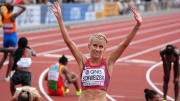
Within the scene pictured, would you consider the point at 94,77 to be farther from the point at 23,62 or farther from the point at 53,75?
the point at 53,75

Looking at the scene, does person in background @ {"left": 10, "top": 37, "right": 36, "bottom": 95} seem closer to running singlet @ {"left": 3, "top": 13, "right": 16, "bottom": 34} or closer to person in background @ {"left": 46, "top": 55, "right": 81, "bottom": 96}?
person in background @ {"left": 46, "top": 55, "right": 81, "bottom": 96}

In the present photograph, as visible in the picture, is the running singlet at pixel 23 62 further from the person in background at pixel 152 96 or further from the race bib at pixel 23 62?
the person in background at pixel 152 96

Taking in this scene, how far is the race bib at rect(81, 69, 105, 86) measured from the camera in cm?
521

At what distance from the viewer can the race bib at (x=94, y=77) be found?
5.21 metres

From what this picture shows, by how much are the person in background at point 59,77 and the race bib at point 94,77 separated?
552 cm

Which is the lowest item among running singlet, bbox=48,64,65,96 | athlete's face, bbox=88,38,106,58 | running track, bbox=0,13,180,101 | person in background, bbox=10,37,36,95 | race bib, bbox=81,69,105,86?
running track, bbox=0,13,180,101

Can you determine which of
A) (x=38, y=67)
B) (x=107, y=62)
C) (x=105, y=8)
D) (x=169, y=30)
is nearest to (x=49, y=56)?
(x=38, y=67)

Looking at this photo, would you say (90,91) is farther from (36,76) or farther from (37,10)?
(37,10)

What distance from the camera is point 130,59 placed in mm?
17359

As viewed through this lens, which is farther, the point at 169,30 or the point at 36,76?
the point at 169,30

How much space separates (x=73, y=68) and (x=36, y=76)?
6.25 feet

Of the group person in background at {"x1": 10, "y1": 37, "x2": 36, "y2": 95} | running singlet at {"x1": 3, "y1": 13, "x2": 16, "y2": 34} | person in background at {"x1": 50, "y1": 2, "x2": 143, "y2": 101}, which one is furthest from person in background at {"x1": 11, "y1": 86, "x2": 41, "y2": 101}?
running singlet at {"x1": 3, "y1": 13, "x2": 16, "y2": 34}

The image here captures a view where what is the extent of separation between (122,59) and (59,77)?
6.74 metres

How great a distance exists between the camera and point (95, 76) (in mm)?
5203
